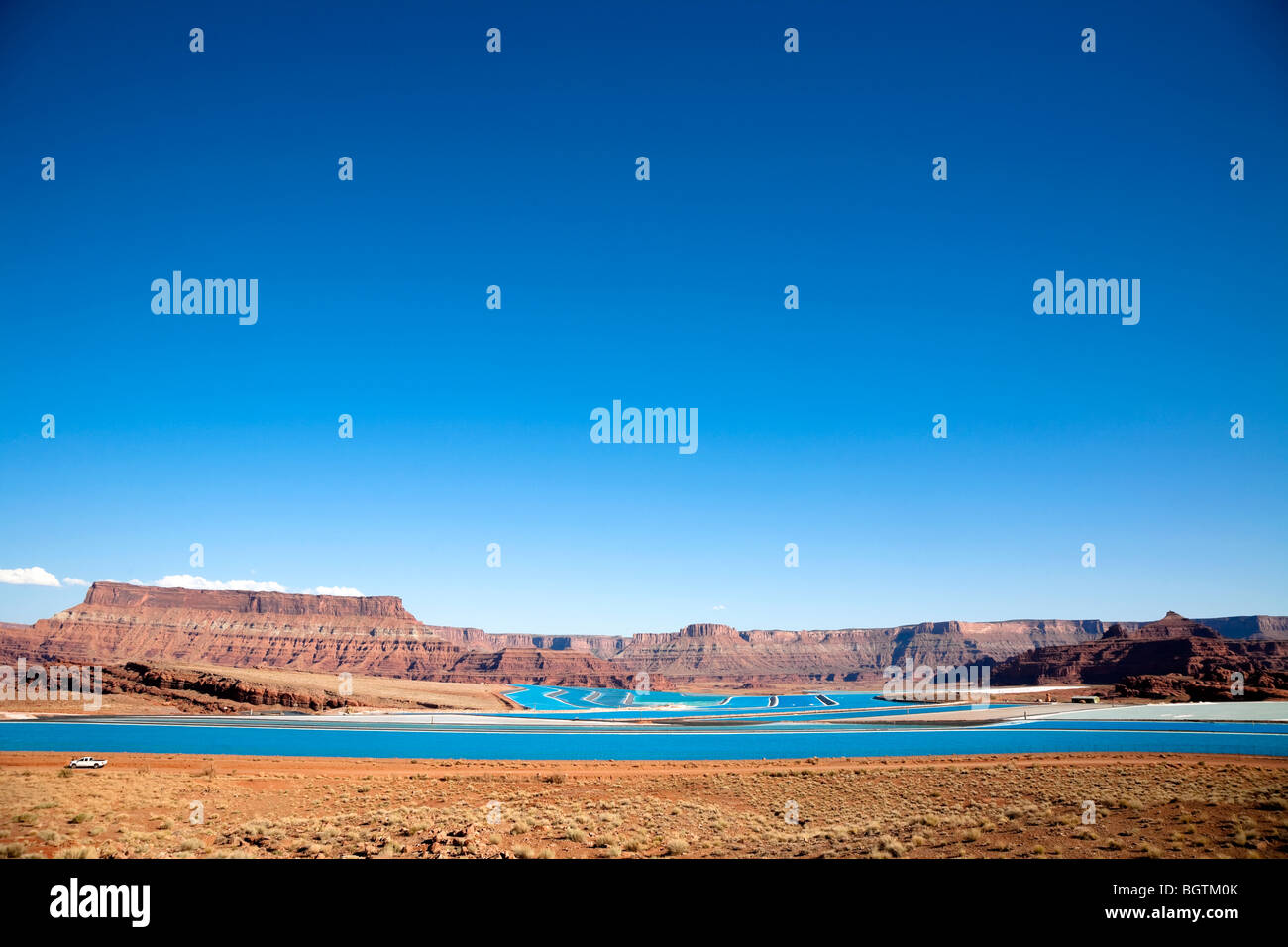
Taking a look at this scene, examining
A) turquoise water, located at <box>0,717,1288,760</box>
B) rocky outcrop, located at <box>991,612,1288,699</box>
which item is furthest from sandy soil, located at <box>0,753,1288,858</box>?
rocky outcrop, located at <box>991,612,1288,699</box>

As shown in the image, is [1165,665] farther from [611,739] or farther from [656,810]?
[656,810]

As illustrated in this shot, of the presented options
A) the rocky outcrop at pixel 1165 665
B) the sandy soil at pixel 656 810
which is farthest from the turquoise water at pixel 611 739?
the rocky outcrop at pixel 1165 665

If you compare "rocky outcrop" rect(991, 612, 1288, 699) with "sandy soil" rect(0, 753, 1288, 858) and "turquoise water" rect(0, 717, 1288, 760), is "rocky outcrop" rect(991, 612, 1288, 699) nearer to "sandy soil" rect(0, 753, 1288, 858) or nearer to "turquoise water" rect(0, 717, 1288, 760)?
"turquoise water" rect(0, 717, 1288, 760)

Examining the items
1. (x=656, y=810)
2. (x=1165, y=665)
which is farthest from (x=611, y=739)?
(x=1165, y=665)

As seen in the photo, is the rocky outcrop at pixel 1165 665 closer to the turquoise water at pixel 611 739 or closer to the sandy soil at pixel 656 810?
the turquoise water at pixel 611 739
